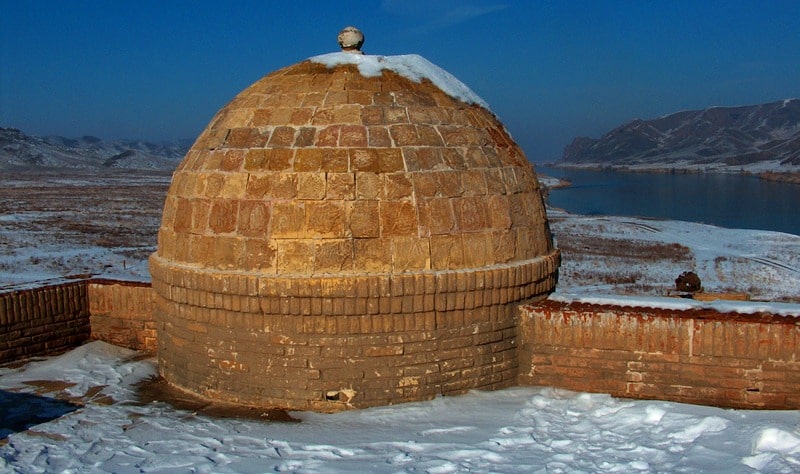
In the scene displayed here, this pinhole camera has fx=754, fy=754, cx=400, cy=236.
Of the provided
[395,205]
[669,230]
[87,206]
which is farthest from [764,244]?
[87,206]

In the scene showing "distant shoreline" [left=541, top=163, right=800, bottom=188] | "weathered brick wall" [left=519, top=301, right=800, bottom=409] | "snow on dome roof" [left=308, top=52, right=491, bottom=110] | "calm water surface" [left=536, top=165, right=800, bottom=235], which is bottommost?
"calm water surface" [left=536, top=165, right=800, bottom=235]

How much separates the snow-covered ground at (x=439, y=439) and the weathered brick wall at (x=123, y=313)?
2273 mm

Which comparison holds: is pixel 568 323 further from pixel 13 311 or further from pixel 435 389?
pixel 13 311

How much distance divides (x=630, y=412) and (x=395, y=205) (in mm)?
3150

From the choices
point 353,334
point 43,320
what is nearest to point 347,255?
point 353,334

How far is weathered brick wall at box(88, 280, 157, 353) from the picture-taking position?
10805 mm

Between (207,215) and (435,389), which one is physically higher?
(207,215)

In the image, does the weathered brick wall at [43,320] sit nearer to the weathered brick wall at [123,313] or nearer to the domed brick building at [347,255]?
the weathered brick wall at [123,313]

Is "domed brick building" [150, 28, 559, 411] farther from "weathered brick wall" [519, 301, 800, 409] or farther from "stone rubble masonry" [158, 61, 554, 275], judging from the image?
"weathered brick wall" [519, 301, 800, 409]

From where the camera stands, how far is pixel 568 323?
8281 millimetres

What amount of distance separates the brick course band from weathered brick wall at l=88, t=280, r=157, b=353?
9.00 feet

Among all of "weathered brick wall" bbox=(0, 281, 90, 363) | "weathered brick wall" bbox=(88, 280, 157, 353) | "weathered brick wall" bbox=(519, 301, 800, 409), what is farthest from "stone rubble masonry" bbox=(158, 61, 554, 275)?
"weathered brick wall" bbox=(0, 281, 90, 363)

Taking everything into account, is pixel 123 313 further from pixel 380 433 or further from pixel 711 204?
pixel 711 204

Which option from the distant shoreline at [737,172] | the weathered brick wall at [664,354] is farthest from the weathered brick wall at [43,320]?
the distant shoreline at [737,172]
